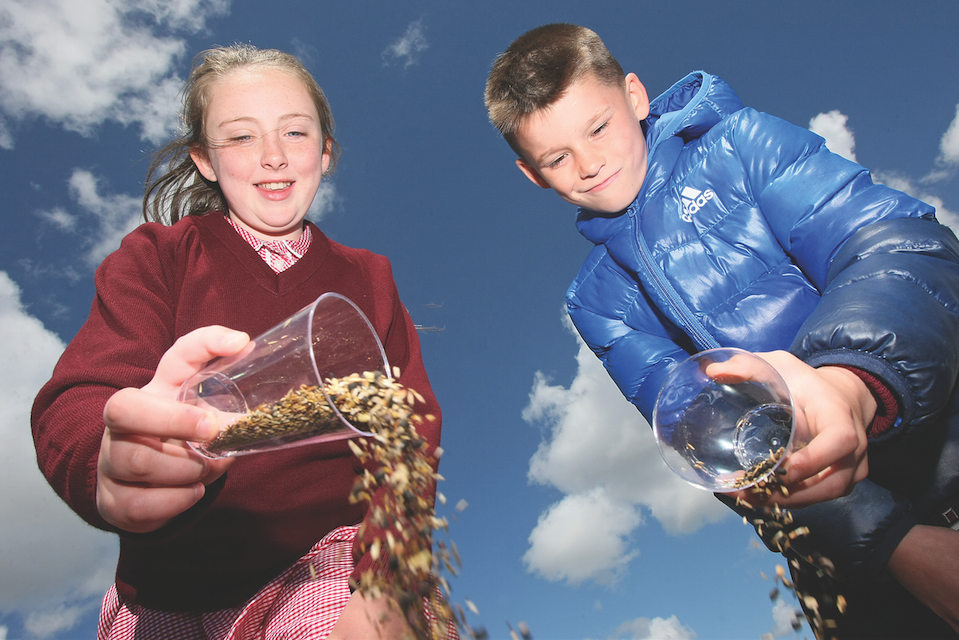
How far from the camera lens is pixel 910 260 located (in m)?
1.75

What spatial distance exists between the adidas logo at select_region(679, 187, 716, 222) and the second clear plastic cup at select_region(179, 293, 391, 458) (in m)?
1.80

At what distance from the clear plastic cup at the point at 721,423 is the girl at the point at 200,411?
2.51ft

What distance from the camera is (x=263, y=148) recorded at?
2.23 meters

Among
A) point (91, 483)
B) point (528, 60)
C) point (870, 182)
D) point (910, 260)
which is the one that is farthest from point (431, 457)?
point (528, 60)

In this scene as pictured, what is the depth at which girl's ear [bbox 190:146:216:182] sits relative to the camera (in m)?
2.45

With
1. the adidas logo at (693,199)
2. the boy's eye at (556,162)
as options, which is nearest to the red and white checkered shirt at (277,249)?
the boy's eye at (556,162)

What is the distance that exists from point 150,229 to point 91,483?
1089mm

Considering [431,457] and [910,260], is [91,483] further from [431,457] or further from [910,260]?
[910,260]

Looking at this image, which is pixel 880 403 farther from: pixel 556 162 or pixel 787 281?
pixel 556 162

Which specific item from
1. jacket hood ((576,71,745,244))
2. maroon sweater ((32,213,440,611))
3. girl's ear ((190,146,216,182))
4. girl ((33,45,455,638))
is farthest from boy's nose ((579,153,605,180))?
girl's ear ((190,146,216,182))

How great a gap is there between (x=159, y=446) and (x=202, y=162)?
163cm

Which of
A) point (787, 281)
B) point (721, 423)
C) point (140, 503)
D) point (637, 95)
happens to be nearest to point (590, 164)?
point (637, 95)

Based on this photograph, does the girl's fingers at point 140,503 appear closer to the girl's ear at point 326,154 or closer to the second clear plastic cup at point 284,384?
the second clear plastic cup at point 284,384

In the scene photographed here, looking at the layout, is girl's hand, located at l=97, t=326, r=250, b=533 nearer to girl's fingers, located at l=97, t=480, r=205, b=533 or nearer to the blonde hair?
girl's fingers, located at l=97, t=480, r=205, b=533
